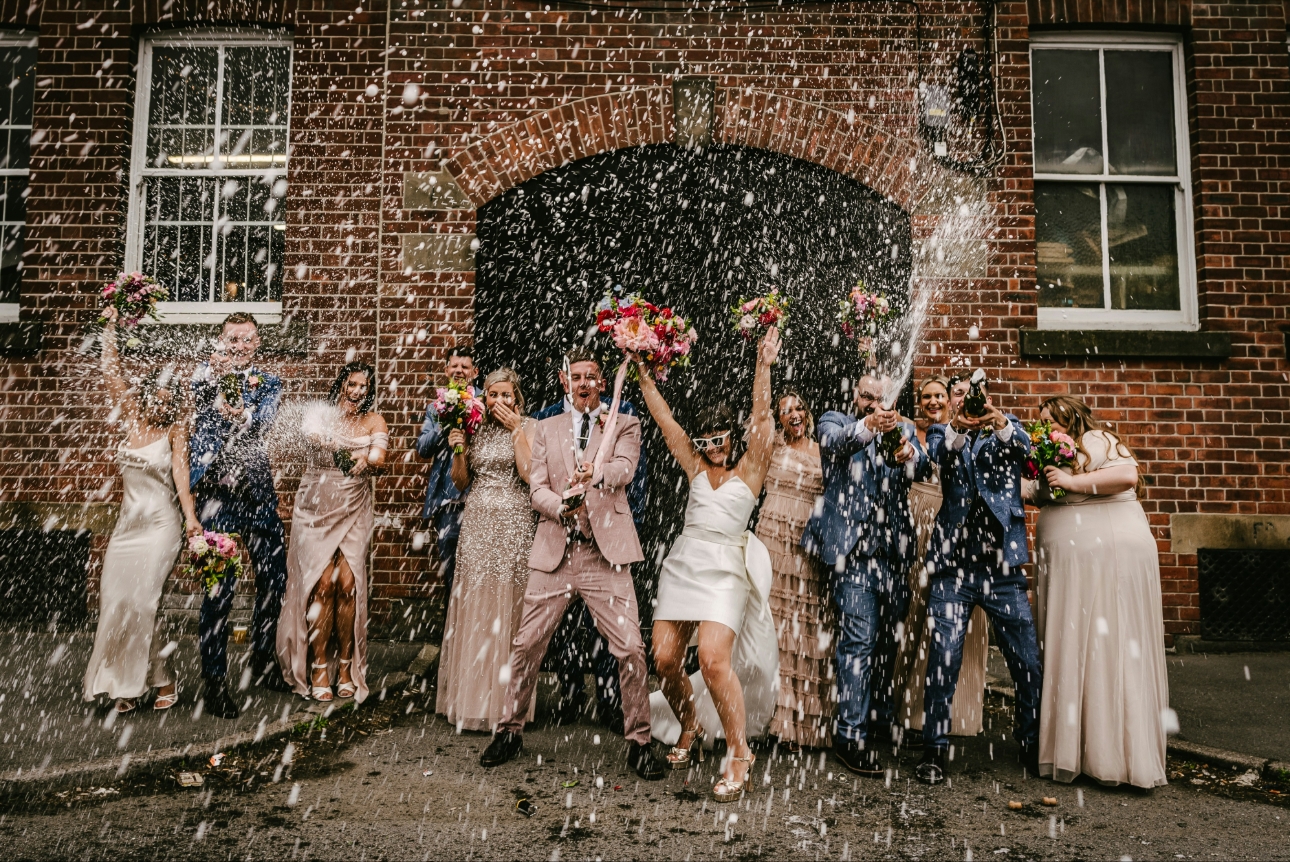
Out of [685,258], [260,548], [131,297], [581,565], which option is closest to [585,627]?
[581,565]

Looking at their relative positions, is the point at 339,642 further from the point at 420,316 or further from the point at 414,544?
the point at 420,316

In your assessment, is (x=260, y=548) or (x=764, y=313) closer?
(x=764, y=313)

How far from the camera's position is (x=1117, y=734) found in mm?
4438

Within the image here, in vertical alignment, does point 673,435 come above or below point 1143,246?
below

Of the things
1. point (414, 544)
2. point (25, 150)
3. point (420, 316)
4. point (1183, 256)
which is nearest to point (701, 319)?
point (420, 316)

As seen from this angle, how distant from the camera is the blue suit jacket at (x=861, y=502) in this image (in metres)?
4.79

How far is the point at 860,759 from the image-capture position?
4637mm

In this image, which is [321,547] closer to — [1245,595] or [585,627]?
[585,627]

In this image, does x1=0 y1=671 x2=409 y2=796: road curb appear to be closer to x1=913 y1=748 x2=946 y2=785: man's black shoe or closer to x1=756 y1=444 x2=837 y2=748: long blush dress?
x1=756 y1=444 x2=837 y2=748: long blush dress

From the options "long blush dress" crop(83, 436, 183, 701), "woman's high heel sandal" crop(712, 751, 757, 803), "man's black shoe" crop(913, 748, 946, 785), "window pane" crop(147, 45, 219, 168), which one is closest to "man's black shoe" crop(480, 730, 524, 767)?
"woman's high heel sandal" crop(712, 751, 757, 803)

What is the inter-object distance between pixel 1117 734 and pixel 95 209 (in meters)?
8.86

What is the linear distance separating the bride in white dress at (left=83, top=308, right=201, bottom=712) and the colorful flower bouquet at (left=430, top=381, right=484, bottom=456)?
181 centimetres

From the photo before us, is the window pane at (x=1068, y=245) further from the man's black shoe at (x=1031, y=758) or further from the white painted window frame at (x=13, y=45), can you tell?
the white painted window frame at (x=13, y=45)

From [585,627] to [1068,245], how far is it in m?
5.55
